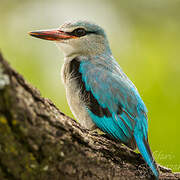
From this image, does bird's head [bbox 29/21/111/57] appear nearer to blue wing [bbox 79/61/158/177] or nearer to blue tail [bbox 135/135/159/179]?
blue wing [bbox 79/61/158/177]

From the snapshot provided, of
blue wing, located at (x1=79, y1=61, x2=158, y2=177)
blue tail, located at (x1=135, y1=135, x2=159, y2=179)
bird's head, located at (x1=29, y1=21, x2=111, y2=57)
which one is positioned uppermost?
bird's head, located at (x1=29, y1=21, x2=111, y2=57)

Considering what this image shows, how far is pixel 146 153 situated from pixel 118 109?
2.22 feet

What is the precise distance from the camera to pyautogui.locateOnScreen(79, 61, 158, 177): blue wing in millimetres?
3996

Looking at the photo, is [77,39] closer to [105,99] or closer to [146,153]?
[105,99]

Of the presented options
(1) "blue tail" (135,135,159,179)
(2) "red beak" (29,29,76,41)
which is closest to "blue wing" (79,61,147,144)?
(1) "blue tail" (135,135,159,179)

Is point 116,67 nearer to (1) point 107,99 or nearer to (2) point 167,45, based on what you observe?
(1) point 107,99

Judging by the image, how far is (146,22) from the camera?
7.61m

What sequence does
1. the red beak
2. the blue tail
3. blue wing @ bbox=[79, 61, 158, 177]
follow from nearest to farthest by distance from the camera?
the blue tail
blue wing @ bbox=[79, 61, 158, 177]
the red beak

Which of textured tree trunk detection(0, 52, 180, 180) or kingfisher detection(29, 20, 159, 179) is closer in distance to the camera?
textured tree trunk detection(0, 52, 180, 180)

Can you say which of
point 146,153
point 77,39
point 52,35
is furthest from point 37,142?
point 77,39

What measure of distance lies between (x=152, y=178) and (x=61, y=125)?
1506 mm

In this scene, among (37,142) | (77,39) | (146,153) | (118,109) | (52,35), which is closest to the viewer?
(37,142)

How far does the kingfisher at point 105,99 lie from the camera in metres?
4.00

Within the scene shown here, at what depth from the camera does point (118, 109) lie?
13.4 ft
